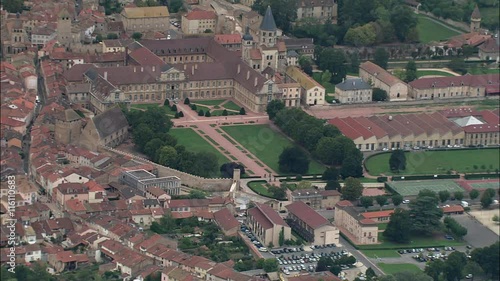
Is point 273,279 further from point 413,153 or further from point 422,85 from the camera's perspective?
point 422,85

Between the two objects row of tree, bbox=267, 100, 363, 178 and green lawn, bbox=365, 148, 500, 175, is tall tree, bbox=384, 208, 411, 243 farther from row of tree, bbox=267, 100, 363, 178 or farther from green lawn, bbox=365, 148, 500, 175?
green lawn, bbox=365, 148, 500, 175

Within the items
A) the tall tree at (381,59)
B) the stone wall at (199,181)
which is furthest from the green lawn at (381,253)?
the tall tree at (381,59)

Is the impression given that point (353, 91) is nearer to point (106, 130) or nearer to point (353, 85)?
point (353, 85)

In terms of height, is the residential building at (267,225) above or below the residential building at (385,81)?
below

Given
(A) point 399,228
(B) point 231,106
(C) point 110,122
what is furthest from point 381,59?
(A) point 399,228

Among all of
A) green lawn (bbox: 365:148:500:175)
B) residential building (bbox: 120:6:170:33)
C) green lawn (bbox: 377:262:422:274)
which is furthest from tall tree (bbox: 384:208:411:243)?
residential building (bbox: 120:6:170:33)

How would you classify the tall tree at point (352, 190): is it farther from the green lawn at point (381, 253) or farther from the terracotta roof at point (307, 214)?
the green lawn at point (381, 253)
